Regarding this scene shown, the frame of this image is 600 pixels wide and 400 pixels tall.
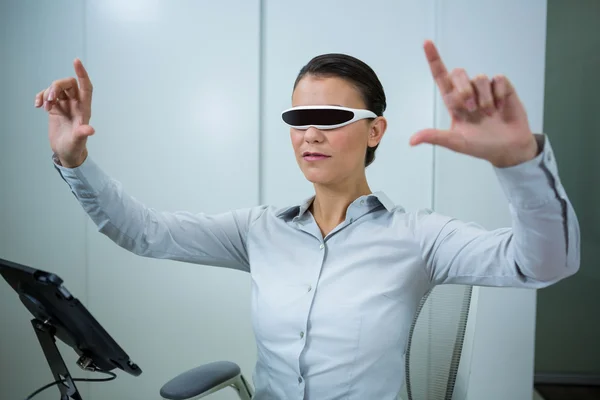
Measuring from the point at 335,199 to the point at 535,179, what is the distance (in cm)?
71

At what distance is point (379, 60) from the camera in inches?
108

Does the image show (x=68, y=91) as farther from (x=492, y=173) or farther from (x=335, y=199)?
(x=492, y=173)

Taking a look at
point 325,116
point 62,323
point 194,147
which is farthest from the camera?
point 194,147

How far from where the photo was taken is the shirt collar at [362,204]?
150 cm

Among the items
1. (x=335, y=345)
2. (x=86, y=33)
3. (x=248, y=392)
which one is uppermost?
(x=86, y=33)

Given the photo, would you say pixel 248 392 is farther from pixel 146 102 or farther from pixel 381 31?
pixel 381 31

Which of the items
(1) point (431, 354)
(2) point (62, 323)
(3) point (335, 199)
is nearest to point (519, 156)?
(3) point (335, 199)

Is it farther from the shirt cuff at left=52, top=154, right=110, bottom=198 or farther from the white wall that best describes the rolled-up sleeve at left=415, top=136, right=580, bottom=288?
the white wall

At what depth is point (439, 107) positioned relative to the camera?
2.73 m

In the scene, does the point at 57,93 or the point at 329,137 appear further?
the point at 329,137

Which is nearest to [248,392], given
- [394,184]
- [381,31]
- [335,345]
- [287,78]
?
[335,345]

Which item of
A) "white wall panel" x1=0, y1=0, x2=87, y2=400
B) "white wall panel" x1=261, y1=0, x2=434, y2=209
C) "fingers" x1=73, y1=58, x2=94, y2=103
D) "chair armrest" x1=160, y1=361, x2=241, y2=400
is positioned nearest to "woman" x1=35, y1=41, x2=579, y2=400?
"fingers" x1=73, y1=58, x2=94, y2=103

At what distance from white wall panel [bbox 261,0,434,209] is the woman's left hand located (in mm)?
1842

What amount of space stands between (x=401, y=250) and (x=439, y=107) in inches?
59.7
